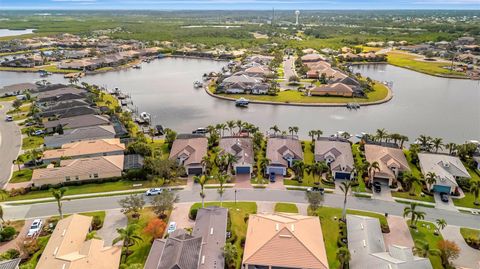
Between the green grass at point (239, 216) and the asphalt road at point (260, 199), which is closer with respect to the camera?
the green grass at point (239, 216)

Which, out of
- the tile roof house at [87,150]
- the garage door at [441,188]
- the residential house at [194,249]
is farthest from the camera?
the tile roof house at [87,150]

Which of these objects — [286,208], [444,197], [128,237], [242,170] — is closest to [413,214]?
[444,197]

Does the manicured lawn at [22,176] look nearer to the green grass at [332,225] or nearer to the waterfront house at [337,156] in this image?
the green grass at [332,225]

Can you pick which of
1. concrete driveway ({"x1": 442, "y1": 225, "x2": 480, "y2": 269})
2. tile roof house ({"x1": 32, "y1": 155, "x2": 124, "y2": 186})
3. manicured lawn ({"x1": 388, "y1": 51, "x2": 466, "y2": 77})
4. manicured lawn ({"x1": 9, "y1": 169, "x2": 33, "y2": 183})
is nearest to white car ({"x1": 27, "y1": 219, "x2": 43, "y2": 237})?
tile roof house ({"x1": 32, "y1": 155, "x2": 124, "y2": 186})

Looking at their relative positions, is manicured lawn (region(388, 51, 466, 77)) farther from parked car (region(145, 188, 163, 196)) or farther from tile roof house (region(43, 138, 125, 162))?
parked car (region(145, 188, 163, 196))

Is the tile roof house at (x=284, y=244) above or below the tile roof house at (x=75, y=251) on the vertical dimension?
above

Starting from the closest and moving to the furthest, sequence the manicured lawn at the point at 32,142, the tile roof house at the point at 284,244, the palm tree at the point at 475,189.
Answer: the tile roof house at the point at 284,244 → the palm tree at the point at 475,189 → the manicured lawn at the point at 32,142

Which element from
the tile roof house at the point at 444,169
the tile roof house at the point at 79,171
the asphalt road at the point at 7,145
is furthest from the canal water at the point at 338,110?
the asphalt road at the point at 7,145
